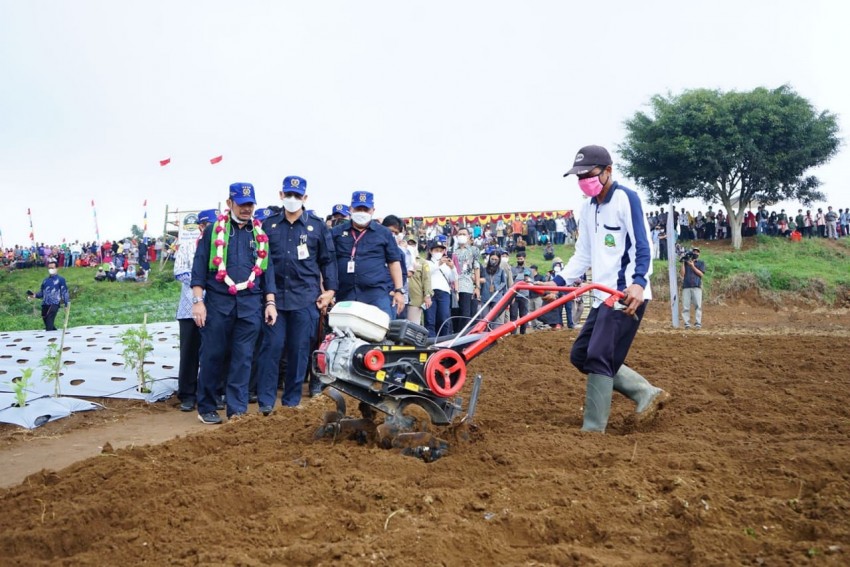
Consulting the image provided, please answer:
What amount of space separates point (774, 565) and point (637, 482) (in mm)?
952

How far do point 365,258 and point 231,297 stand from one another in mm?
1596

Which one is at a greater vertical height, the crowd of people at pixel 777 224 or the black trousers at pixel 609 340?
the crowd of people at pixel 777 224

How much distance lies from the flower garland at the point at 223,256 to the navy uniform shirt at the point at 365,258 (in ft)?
3.78

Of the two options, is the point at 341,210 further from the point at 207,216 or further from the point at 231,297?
the point at 231,297

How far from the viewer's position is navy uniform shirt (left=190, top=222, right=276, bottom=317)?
6.42 m

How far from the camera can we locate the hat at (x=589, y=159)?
496 cm

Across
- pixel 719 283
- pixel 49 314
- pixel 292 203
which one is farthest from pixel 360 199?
pixel 719 283

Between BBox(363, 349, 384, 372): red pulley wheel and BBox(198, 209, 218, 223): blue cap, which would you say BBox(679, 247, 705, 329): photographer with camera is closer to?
BBox(198, 209, 218, 223): blue cap

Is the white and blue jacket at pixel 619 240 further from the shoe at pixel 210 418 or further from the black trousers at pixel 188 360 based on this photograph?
the black trousers at pixel 188 360

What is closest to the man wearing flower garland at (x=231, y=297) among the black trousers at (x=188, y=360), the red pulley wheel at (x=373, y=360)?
the black trousers at (x=188, y=360)

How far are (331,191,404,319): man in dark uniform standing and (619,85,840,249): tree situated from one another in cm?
2850

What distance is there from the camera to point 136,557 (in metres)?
3.00

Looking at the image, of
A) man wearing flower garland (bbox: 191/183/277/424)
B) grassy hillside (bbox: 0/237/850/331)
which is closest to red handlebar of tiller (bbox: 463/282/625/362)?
man wearing flower garland (bbox: 191/183/277/424)

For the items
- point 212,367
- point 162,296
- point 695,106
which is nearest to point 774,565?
point 212,367
